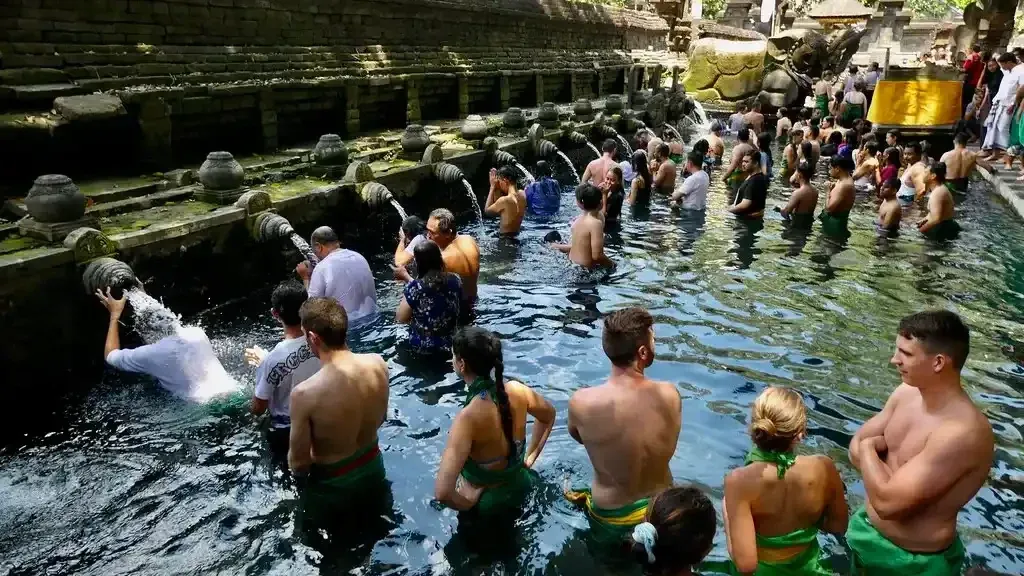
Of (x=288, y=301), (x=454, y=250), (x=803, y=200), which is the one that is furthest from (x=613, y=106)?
(x=288, y=301)

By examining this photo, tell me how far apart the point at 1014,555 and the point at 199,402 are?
5.49m

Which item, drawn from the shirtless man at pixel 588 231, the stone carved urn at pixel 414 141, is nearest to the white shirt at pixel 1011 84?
the shirtless man at pixel 588 231

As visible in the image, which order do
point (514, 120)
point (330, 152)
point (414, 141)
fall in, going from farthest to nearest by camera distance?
point (514, 120)
point (414, 141)
point (330, 152)

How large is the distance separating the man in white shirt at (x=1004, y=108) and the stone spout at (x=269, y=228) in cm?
→ 1348

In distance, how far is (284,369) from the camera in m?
4.34

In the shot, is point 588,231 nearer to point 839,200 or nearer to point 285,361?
point 285,361

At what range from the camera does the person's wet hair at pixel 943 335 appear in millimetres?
2879

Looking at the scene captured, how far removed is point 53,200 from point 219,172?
197 centimetres

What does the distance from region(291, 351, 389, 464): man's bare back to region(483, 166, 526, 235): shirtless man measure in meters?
5.49

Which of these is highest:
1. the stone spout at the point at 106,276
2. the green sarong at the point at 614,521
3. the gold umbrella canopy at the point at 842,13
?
the gold umbrella canopy at the point at 842,13

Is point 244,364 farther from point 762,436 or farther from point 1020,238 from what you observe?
point 1020,238

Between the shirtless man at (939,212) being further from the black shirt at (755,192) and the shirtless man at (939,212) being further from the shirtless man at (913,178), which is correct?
the black shirt at (755,192)

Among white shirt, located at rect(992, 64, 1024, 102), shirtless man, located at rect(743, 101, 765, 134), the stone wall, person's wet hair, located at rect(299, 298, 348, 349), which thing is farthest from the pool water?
shirtless man, located at rect(743, 101, 765, 134)

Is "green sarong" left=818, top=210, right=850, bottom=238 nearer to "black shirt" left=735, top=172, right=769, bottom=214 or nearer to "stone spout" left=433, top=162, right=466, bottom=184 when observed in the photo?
"black shirt" left=735, top=172, right=769, bottom=214
